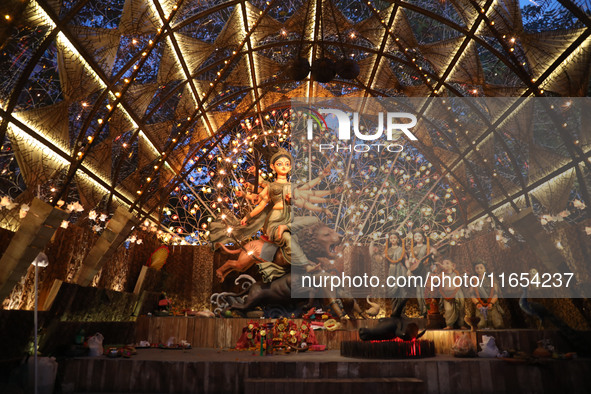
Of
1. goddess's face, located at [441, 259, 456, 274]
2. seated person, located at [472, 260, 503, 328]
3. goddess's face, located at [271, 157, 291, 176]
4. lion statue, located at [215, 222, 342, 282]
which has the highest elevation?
goddess's face, located at [271, 157, 291, 176]

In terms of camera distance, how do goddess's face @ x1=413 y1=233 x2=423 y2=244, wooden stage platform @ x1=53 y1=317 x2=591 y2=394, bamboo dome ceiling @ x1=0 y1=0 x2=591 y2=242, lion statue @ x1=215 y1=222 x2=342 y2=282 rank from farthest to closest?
lion statue @ x1=215 y1=222 x2=342 y2=282 → goddess's face @ x1=413 y1=233 x2=423 y2=244 → bamboo dome ceiling @ x1=0 y1=0 x2=591 y2=242 → wooden stage platform @ x1=53 y1=317 x2=591 y2=394

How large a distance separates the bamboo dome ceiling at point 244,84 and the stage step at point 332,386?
5940mm

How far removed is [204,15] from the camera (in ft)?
35.6

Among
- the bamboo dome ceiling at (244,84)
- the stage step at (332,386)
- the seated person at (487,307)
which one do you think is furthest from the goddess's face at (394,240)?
the stage step at (332,386)

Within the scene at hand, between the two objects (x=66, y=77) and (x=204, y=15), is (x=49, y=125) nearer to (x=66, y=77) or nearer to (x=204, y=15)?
(x=66, y=77)

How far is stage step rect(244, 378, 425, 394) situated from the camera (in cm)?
666

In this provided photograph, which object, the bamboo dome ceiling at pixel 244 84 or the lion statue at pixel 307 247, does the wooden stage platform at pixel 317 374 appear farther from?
the lion statue at pixel 307 247

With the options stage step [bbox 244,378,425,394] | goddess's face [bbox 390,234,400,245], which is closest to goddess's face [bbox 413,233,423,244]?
goddess's face [bbox 390,234,400,245]

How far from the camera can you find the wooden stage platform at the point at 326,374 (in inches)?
282

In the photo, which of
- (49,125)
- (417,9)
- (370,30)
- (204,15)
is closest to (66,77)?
(49,125)

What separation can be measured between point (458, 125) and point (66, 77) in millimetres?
10501

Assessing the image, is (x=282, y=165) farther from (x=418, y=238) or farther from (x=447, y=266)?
(x=447, y=266)

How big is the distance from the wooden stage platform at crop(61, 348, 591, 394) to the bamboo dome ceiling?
3878 millimetres

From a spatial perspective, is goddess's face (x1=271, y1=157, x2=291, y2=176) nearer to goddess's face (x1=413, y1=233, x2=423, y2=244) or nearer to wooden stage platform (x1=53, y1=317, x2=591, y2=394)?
goddess's face (x1=413, y1=233, x2=423, y2=244)
